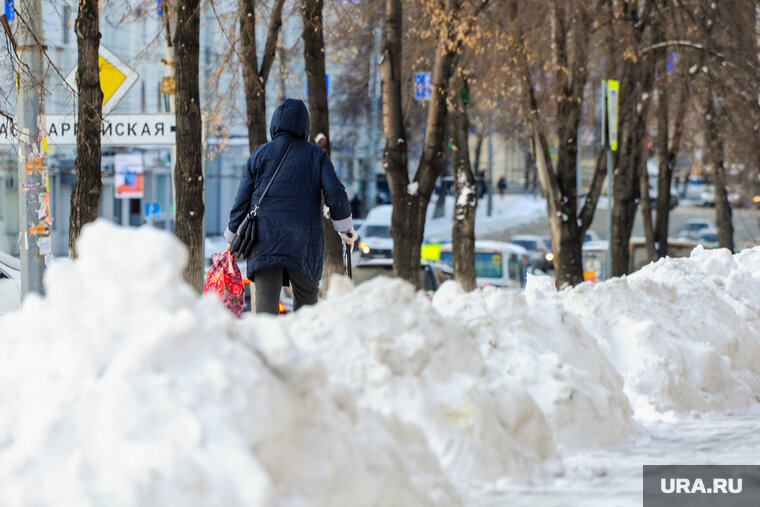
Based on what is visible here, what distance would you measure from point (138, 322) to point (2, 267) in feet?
33.5

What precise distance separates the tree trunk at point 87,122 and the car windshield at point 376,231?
29.2m

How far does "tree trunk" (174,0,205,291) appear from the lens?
36.6 ft

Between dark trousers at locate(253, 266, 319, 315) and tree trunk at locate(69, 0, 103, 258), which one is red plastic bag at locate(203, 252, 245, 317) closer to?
dark trousers at locate(253, 266, 319, 315)

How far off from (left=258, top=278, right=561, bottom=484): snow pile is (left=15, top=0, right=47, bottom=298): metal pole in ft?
22.0

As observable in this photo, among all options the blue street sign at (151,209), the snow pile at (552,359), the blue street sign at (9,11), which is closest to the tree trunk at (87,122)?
the blue street sign at (9,11)

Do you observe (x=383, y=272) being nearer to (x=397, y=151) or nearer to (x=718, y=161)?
(x=397, y=151)

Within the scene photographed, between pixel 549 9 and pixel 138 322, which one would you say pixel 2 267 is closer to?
pixel 549 9

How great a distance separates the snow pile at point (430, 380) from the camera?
460 cm

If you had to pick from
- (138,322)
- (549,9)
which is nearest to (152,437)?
(138,322)

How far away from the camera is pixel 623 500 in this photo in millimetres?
4562

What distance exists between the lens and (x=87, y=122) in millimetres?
10359

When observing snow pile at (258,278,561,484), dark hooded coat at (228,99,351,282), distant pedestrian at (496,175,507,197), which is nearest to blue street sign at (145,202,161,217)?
dark hooded coat at (228,99,351,282)

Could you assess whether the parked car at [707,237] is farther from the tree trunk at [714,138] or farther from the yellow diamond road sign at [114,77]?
the yellow diamond road sign at [114,77]

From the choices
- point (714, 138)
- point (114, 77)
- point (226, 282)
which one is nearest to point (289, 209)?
point (226, 282)
